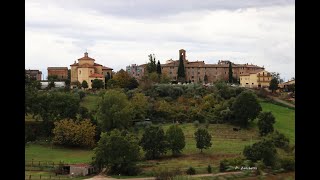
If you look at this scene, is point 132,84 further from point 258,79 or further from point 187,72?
point 187,72

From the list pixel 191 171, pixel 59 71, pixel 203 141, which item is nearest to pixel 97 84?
pixel 59 71

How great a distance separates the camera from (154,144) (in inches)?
542

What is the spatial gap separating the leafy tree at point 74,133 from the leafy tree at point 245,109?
5.68 metres

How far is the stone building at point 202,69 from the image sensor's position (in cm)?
3134

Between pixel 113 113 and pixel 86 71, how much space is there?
11.3 meters

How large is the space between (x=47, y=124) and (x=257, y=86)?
13454mm

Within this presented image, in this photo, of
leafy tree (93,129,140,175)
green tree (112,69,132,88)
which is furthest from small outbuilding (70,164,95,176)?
green tree (112,69,132,88)

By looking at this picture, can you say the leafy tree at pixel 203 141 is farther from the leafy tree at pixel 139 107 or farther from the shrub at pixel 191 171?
the leafy tree at pixel 139 107

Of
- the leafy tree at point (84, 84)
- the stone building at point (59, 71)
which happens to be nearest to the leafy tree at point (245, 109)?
the leafy tree at point (84, 84)

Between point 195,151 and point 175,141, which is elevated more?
point 175,141

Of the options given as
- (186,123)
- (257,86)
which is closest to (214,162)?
(186,123)

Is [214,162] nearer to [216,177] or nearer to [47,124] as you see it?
[216,177]

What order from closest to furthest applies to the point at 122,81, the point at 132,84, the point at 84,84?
the point at 122,81 < the point at 132,84 < the point at 84,84
